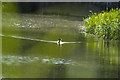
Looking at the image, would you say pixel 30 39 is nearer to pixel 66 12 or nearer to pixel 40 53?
pixel 40 53

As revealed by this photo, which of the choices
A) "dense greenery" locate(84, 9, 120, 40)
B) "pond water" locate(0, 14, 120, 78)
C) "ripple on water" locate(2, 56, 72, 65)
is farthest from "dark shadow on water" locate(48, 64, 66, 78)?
"dense greenery" locate(84, 9, 120, 40)

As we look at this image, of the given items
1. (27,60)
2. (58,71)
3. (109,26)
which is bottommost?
(58,71)

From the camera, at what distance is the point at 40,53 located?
9805 millimetres

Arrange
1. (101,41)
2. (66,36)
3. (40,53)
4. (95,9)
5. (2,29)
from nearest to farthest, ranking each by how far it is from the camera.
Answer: (40,53)
(101,41)
(66,36)
(2,29)
(95,9)

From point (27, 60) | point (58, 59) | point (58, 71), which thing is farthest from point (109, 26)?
point (58, 71)

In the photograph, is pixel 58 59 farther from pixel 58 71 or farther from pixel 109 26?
pixel 109 26

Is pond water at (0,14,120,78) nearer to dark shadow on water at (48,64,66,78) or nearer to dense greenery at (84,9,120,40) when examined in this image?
dark shadow on water at (48,64,66,78)

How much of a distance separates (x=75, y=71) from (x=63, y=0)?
64.2ft

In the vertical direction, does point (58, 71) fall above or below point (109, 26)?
below

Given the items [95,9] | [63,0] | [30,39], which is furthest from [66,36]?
[63,0]

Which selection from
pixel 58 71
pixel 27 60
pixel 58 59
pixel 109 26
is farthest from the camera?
pixel 109 26

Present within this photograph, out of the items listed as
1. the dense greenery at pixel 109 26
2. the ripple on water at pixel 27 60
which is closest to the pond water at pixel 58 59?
the ripple on water at pixel 27 60

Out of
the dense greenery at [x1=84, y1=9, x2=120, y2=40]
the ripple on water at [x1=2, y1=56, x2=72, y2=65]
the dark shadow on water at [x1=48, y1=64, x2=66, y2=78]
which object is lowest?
the dark shadow on water at [x1=48, y1=64, x2=66, y2=78]

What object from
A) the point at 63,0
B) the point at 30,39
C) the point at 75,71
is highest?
the point at 63,0
